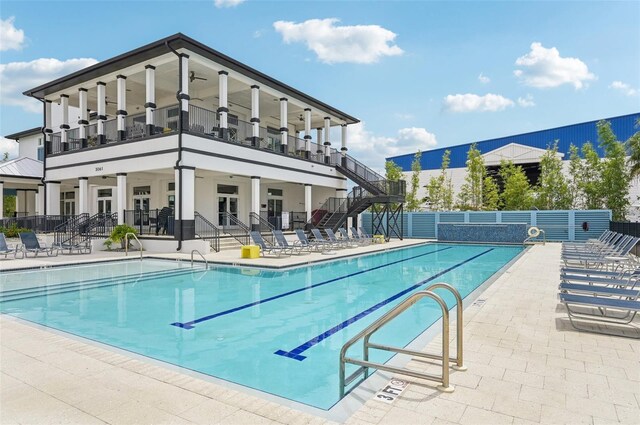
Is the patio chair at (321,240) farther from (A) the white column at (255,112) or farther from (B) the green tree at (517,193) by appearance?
(B) the green tree at (517,193)

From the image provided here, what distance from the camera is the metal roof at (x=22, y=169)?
22328 mm

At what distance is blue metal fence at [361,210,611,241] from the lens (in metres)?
21.8

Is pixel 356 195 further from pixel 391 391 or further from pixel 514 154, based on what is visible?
pixel 391 391

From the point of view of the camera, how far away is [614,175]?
2238cm

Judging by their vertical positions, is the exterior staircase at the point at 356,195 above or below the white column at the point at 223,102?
below

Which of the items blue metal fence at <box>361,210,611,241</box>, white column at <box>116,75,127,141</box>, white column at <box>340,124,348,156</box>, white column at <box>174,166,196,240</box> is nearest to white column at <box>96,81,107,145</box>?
white column at <box>116,75,127,141</box>

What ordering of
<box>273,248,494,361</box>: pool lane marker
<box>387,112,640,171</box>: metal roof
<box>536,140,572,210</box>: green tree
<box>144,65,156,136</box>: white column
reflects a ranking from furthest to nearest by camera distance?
<box>387,112,640,171</box>: metal roof → <box>536,140,572,210</box>: green tree → <box>144,65,156,136</box>: white column → <box>273,248,494,361</box>: pool lane marker

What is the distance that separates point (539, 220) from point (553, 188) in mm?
4315

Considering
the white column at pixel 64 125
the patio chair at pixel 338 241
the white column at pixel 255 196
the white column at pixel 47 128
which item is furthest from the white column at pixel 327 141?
the white column at pixel 47 128

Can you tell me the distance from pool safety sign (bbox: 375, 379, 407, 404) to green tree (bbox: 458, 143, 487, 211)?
95.2ft

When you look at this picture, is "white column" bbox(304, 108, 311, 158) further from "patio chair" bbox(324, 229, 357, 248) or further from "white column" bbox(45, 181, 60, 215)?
"white column" bbox(45, 181, 60, 215)

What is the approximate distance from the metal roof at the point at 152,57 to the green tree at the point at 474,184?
48.7 feet

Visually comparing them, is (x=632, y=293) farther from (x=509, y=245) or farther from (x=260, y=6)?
(x=509, y=245)

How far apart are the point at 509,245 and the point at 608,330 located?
1748 cm
